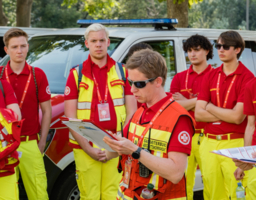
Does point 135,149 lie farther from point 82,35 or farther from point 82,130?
point 82,35

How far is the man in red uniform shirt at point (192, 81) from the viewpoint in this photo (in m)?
4.88

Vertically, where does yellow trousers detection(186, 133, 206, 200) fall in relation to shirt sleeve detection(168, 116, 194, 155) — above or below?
below

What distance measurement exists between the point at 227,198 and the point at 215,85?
1237mm

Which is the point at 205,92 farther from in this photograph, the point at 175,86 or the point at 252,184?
the point at 252,184

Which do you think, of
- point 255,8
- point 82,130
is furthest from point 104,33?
point 255,8

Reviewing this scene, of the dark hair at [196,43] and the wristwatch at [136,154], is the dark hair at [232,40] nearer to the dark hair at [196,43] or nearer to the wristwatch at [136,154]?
the dark hair at [196,43]

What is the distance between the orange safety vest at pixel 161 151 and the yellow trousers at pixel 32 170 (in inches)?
63.7

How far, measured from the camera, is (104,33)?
428 centimetres

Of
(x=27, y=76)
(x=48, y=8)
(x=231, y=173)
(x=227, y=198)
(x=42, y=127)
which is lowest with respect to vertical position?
(x=227, y=198)

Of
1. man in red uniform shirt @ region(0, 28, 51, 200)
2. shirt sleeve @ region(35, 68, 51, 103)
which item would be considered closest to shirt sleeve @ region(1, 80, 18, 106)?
man in red uniform shirt @ region(0, 28, 51, 200)

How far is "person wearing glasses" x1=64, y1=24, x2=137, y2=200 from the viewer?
4.08m

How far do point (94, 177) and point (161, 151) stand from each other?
164cm

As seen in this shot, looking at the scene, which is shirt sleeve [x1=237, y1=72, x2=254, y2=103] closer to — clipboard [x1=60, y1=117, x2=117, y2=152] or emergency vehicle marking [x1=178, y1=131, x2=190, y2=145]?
emergency vehicle marking [x1=178, y1=131, x2=190, y2=145]

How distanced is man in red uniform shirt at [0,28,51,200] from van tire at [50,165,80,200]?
331 mm
